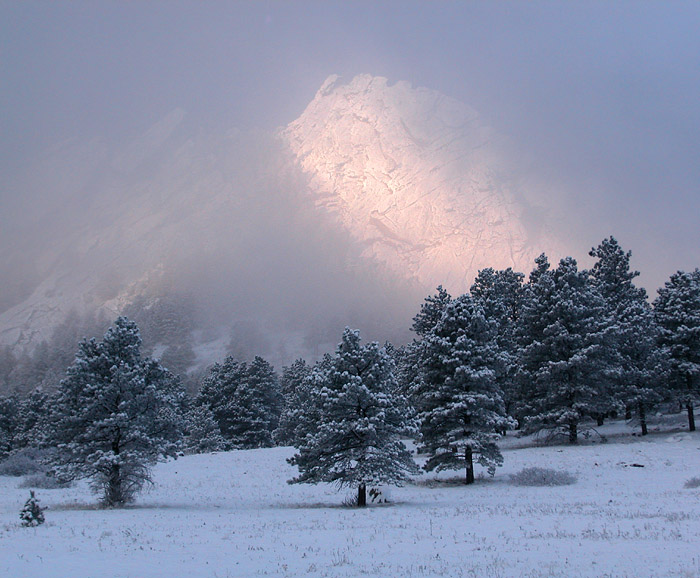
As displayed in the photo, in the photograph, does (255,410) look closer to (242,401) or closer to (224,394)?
(242,401)

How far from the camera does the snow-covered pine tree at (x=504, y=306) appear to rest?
1649 inches

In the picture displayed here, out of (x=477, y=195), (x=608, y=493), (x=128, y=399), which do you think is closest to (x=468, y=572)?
(x=608, y=493)

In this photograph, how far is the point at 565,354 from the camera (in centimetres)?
3794

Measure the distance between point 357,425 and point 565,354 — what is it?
22916mm

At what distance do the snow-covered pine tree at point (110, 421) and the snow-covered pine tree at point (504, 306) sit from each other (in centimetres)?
2500

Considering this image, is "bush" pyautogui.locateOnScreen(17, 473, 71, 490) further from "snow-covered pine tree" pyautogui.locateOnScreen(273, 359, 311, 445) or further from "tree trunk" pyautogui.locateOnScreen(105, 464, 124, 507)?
"snow-covered pine tree" pyautogui.locateOnScreen(273, 359, 311, 445)

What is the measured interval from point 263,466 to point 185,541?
982 inches

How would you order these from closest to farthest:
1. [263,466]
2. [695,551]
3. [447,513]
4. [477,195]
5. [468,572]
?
[468,572] < [695,551] < [447,513] < [263,466] < [477,195]

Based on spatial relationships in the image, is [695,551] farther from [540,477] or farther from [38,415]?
[38,415]

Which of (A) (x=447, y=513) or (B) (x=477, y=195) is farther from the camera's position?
(B) (x=477, y=195)

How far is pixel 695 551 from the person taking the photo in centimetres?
1068

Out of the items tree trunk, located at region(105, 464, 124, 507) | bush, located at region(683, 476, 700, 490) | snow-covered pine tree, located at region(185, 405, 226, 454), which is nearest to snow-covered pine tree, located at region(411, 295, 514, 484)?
bush, located at region(683, 476, 700, 490)

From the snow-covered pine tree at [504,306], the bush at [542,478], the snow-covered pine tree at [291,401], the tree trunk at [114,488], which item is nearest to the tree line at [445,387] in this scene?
the tree trunk at [114,488]

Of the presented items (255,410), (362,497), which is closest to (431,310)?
(362,497)
